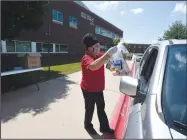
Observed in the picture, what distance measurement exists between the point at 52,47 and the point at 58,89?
11420 millimetres

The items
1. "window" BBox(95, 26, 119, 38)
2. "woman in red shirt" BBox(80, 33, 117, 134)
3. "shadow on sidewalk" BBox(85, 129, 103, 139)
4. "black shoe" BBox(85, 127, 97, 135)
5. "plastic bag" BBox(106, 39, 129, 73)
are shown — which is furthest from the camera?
"window" BBox(95, 26, 119, 38)

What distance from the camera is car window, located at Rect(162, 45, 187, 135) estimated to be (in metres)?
1.59

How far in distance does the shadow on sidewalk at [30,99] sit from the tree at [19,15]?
2485 millimetres

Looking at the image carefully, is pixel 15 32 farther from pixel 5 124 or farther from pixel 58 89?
pixel 5 124

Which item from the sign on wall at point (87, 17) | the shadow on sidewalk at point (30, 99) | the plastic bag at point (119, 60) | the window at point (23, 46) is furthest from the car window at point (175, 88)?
the sign on wall at point (87, 17)

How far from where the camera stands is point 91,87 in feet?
11.5

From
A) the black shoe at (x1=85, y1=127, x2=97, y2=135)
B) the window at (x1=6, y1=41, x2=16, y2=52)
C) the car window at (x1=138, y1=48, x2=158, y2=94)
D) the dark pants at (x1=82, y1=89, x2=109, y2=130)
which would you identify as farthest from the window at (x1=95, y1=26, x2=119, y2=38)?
the car window at (x1=138, y1=48, x2=158, y2=94)

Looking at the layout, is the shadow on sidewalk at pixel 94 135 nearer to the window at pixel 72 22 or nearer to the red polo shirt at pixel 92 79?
the red polo shirt at pixel 92 79

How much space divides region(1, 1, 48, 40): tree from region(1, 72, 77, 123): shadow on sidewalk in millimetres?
2485

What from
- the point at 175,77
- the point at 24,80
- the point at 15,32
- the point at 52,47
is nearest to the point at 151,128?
the point at 175,77

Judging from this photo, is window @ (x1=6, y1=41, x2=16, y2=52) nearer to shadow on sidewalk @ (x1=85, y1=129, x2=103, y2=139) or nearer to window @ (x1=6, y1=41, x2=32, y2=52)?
window @ (x1=6, y1=41, x2=32, y2=52)

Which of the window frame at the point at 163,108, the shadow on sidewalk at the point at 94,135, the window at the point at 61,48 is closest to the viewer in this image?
the window frame at the point at 163,108

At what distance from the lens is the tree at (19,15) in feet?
23.7

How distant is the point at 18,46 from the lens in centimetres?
1396
